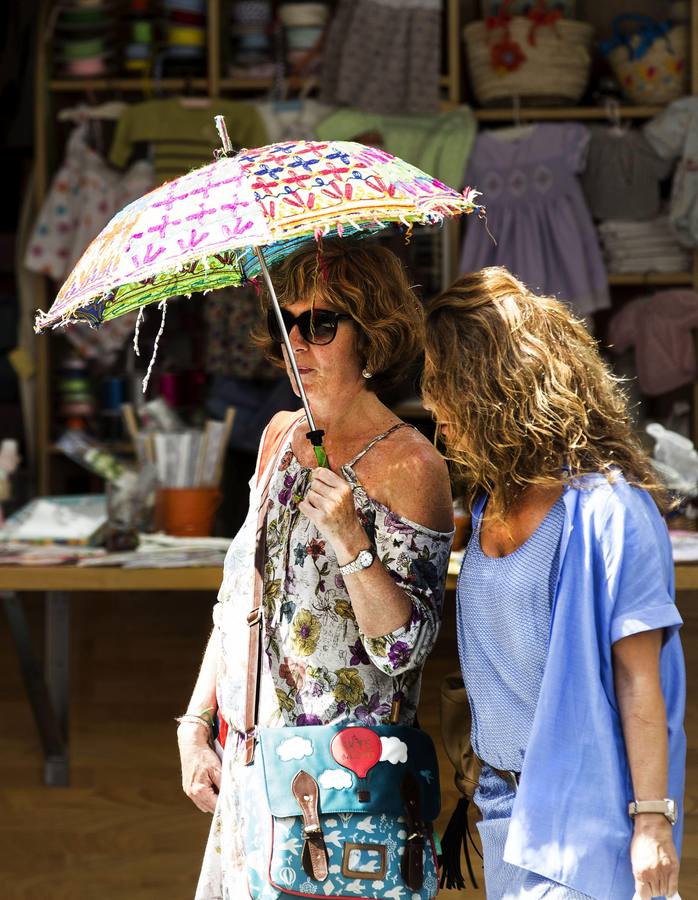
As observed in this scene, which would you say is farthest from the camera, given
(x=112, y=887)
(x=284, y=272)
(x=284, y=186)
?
(x=112, y=887)

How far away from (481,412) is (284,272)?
426 millimetres

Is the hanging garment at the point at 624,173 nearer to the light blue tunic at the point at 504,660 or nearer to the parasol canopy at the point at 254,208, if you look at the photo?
the parasol canopy at the point at 254,208

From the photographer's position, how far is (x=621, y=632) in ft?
4.63

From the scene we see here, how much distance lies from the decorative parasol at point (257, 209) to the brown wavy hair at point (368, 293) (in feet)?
0.19

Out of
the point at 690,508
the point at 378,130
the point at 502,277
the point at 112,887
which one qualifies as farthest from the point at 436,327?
the point at 378,130

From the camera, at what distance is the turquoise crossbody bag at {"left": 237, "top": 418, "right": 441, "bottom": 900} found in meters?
1.56

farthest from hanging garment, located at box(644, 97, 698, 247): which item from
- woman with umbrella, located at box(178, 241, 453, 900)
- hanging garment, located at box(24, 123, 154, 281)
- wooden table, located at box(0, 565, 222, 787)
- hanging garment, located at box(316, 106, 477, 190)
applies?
woman with umbrella, located at box(178, 241, 453, 900)

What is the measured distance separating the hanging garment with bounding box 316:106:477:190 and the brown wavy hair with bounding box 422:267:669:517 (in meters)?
3.83

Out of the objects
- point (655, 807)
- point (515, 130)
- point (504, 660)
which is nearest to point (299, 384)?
point (504, 660)

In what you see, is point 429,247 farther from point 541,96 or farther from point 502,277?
point 502,277

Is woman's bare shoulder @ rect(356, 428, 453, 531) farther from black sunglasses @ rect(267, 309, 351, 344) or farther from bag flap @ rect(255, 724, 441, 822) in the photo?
bag flap @ rect(255, 724, 441, 822)

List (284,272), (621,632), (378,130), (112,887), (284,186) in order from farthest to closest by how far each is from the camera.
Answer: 1. (378,130)
2. (112,887)
3. (284,272)
4. (284,186)
5. (621,632)

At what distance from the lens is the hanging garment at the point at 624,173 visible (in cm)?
527

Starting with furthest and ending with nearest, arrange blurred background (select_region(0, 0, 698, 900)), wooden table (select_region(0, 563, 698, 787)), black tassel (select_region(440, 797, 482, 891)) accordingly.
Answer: blurred background (select_region(0, 0, 698, 900)) → wooden table (select_region(0, 563, 698, 787)) → black tassel (select_region(440, 797, 482, 891))
